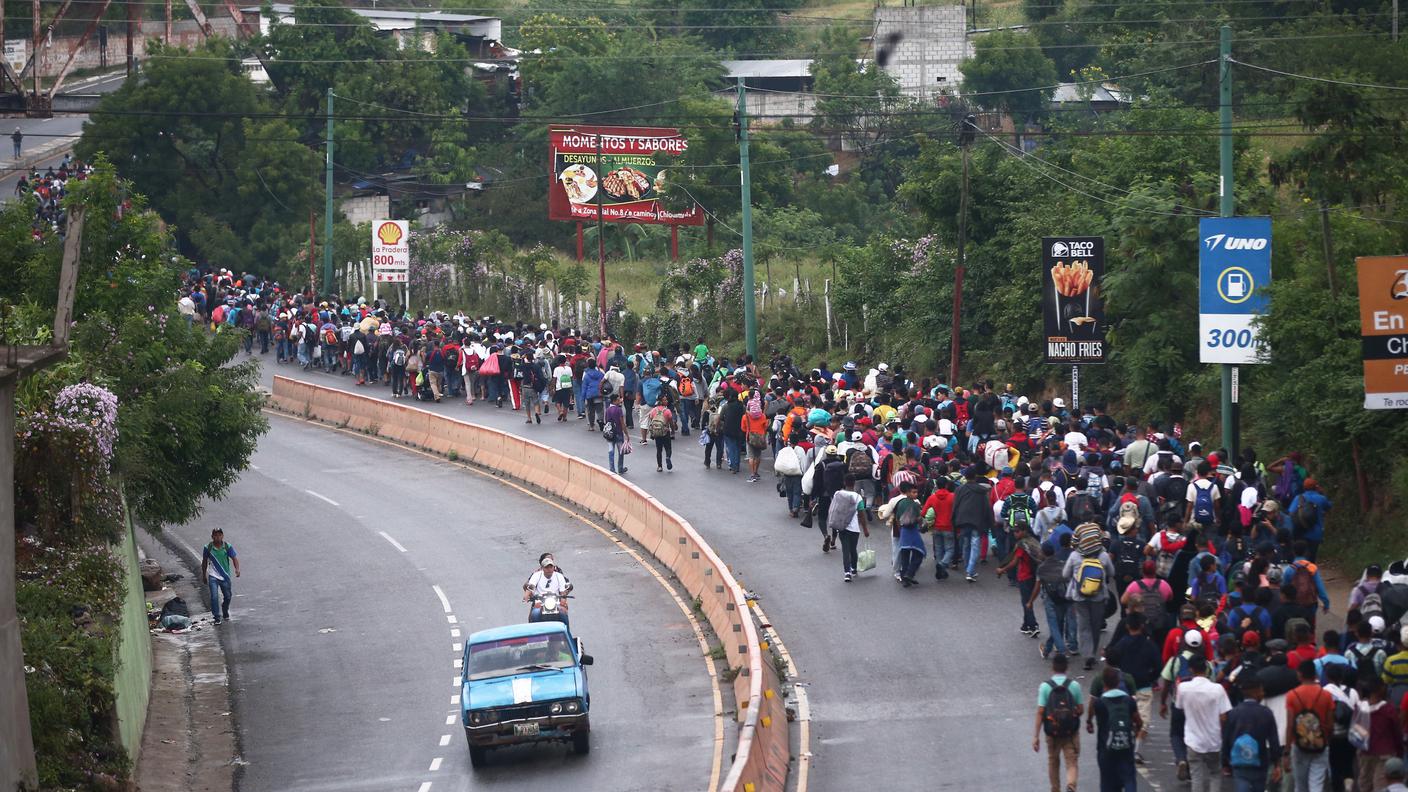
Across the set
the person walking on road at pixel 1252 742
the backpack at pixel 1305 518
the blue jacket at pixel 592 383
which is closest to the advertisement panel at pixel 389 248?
the blue jacket at pixel 592 383

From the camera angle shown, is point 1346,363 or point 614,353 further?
point 614,353

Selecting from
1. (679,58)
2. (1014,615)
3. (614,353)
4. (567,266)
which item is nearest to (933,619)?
(1014,615)

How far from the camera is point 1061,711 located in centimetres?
1572

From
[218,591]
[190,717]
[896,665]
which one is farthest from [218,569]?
[896,665]

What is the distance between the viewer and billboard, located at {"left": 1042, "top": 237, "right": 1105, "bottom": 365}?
28.6 metres

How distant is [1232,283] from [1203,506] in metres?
4.39

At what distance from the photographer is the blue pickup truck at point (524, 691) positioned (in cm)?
1903

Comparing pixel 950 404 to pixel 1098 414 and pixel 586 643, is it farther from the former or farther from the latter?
pixel 586 643

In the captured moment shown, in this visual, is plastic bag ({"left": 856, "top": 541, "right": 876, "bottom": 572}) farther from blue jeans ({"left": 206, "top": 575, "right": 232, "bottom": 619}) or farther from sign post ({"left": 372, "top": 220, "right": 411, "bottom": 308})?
sign post ({"left": 372, "top": 220, "right": 411, "bottom": 308})

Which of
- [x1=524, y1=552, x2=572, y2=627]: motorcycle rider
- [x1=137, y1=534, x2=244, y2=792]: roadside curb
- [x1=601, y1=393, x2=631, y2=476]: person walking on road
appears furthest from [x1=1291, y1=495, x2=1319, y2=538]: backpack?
[x1=601, y1=393, x2=631, y2=476]: person walking on road

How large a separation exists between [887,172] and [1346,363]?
176 ft

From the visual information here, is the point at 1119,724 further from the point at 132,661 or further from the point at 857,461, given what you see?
the point at 132,661

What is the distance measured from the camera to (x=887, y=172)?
3046 inches

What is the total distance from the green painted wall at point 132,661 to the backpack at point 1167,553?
37.8ft
